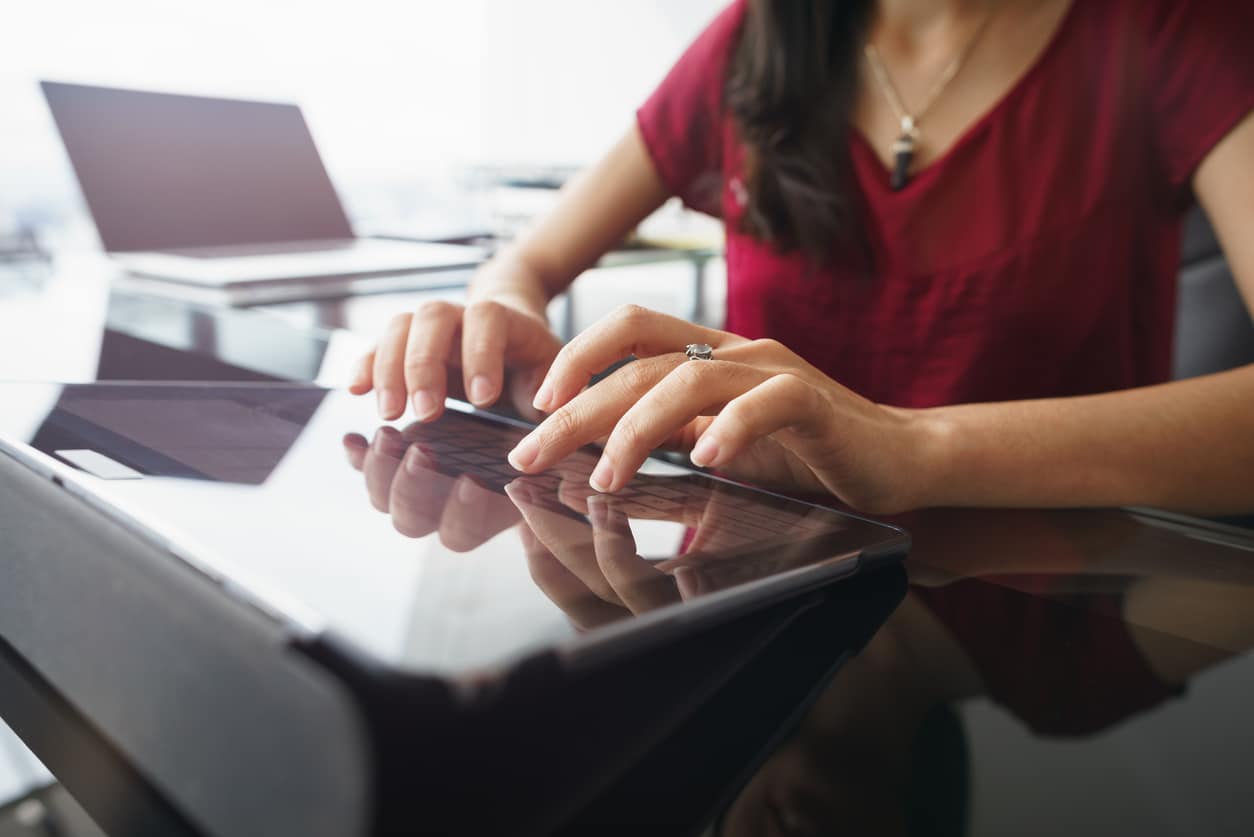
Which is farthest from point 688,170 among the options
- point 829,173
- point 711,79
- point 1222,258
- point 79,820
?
point 79,820

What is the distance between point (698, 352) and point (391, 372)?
0.50 ft

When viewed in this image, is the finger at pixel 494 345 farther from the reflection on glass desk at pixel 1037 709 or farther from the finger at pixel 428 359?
the reflection on glass desk at pixel 1037 709

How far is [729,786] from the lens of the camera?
0.65 feet

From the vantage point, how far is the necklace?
2.32 ft

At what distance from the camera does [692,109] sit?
0.84 m

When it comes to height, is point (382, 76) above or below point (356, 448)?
above

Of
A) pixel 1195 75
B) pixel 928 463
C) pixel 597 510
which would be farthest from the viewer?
pixel 1195 75

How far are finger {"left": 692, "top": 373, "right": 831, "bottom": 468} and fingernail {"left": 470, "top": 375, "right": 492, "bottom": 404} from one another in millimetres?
147

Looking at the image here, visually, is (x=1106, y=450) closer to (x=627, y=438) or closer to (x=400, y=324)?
(x=627, y=438)

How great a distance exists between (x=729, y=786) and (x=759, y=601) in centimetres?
4

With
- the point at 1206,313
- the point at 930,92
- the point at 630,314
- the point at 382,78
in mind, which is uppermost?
the point at 382,78

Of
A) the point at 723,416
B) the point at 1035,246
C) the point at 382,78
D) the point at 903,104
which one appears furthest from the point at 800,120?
the point at 382,78

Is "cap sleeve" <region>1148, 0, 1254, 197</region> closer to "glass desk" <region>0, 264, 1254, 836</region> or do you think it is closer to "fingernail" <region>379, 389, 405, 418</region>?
"glass desk" <region>0, 264, 1254, 836</region>

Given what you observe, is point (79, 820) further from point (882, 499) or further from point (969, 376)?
point (969, 376)
